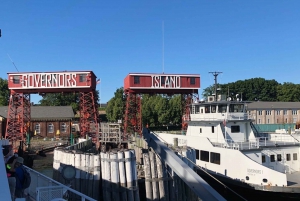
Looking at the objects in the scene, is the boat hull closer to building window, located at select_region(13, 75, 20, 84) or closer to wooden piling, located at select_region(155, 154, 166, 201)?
wooden piling, located at select_region(155, 154, 166, 201)

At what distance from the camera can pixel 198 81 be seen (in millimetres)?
37688

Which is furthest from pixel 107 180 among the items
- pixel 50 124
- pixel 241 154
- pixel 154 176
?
pixel 50 124

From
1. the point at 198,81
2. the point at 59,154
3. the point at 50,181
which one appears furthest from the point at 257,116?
the point at 50,181

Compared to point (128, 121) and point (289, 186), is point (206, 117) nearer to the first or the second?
point (289, 186)

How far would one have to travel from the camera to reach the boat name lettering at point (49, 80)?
3444 cm

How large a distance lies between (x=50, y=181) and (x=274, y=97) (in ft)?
373

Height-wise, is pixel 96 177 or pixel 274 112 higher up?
pixel 274 112

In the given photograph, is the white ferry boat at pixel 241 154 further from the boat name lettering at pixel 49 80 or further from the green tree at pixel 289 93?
the green tree at pixel 289 93

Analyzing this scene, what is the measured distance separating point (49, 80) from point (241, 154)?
25318 millimetres

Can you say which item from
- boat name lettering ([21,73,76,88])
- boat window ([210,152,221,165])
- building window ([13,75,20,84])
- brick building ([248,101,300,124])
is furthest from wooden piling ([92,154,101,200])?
brick building ([248,101,300,124])

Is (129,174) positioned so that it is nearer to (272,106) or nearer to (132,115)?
(132,115)

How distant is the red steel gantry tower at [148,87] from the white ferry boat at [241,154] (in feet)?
39.4

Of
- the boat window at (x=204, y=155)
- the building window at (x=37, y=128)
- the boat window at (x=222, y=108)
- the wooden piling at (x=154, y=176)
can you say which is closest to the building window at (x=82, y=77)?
the boat window at (x=222, y=108)

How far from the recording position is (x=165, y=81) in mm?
36625
